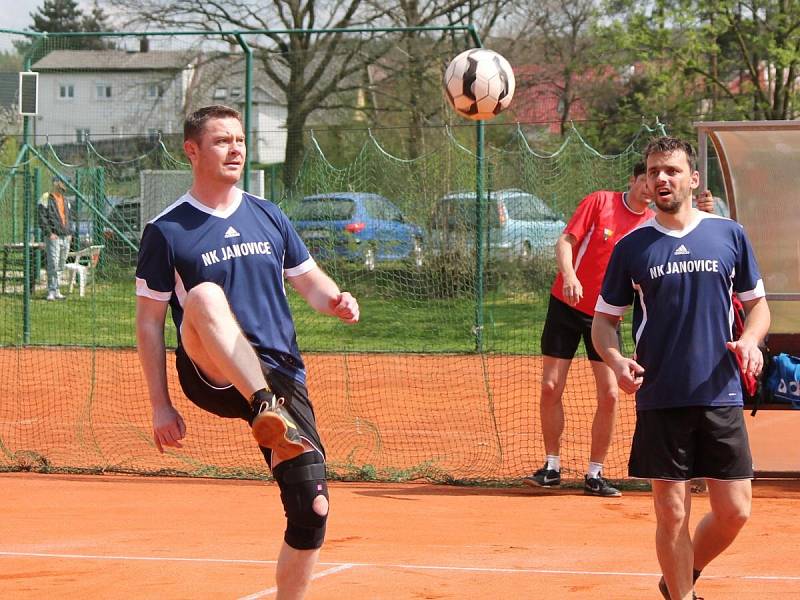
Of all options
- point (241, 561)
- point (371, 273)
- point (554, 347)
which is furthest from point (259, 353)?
point (371, 273)

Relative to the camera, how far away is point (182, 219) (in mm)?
4547

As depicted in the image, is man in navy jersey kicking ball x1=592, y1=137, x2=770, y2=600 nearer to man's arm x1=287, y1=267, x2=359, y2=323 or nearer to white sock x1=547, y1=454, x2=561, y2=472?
man's arm x1=287, y1=267, x2=359, y2=323

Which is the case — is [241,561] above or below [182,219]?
below

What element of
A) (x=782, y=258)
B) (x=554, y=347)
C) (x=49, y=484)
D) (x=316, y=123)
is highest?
(x=316, y=123)

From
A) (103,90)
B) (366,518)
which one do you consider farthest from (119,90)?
(366,518)

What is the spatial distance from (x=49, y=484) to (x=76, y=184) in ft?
25.5

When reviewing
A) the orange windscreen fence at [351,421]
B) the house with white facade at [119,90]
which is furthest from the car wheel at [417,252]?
the house with white facade at [119,90]

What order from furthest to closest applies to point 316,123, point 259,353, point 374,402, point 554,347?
1. point 316,123
2. point 374,402
3. point 554,347
4. point 259,353

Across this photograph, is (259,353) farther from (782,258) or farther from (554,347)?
(782,258)

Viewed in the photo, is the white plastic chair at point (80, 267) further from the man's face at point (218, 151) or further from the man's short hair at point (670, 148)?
the man's short hair at point (670, 148)

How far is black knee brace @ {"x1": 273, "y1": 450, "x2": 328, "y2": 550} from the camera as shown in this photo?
4340 millimetres

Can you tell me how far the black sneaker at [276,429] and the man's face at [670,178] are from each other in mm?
1681

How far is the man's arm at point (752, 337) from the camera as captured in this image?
4582 millimetres

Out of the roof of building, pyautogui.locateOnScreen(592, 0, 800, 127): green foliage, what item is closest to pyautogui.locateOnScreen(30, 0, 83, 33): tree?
the roof of building
